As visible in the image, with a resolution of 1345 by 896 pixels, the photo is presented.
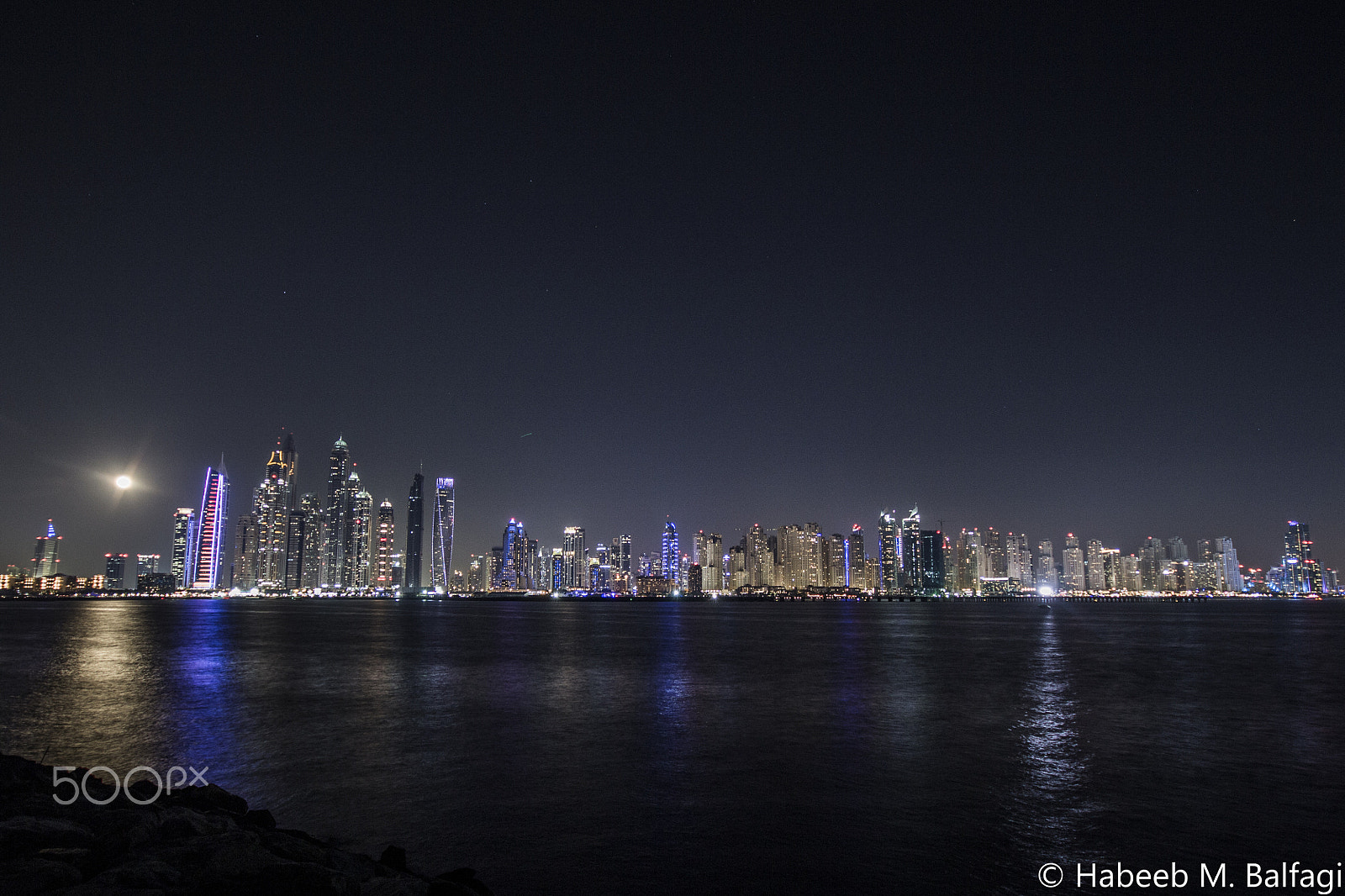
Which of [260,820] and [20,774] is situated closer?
[260,820]

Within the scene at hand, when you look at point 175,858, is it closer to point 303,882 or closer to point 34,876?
A: point 34,876

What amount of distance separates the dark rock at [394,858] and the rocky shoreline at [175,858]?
17 mm

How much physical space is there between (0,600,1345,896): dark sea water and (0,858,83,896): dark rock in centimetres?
564

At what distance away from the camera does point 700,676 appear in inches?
1615

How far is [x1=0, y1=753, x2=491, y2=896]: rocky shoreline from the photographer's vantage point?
868cm

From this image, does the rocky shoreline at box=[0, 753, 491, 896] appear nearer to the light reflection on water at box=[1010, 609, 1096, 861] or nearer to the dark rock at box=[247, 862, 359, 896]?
the dark rock at box=[247, 862, 359, 896]

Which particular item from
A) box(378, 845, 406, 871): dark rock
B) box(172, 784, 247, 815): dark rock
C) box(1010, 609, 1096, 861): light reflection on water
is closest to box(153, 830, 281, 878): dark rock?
box(378, 845, 406, 871): dark rock

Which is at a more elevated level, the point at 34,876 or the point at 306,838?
the point at 34,876

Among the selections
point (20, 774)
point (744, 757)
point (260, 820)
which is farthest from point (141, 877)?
point (744, 757)

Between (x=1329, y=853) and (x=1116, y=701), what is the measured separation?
1936 centimetres

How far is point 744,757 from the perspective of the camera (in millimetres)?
21172

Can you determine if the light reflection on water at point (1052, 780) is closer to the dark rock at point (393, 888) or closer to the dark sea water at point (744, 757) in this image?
the dark sea water at point (744, 757)

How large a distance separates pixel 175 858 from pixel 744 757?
14.4 meters

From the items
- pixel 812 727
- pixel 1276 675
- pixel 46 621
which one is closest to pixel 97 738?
pixel 812 727
